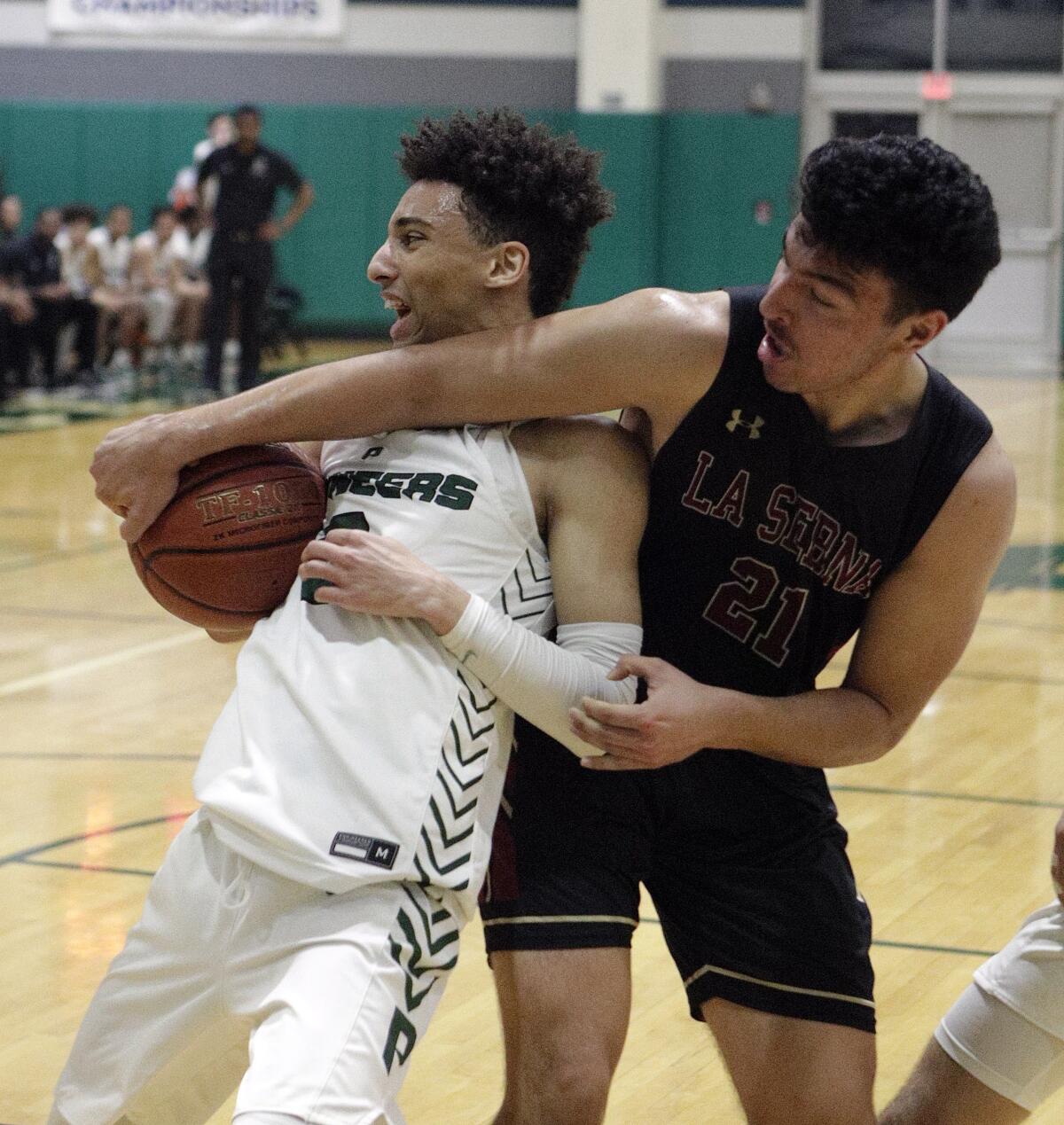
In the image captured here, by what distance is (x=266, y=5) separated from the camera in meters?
17.9

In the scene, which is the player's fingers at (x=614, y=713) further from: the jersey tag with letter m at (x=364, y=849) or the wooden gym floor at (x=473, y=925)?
the wooden gym floor at (x=473, y=925)

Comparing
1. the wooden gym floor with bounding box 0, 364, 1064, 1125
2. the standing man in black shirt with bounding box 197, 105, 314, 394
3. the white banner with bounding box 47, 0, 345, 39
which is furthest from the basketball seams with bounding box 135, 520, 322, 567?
the white banner with bounding box 47, 0, 345, 39

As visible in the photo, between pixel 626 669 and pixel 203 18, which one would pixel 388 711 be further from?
pixel 203 18

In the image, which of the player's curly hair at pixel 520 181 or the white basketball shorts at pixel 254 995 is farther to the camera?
the player's curly hair at pixel 520 181

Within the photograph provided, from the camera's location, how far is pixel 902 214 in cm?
207

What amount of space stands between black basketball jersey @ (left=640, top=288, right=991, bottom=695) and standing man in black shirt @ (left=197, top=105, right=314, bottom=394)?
10520 millimetres

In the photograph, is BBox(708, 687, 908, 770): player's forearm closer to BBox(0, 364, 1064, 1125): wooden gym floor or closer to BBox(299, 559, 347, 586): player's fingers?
BBox(299, 559, 347, 586): player's fingers

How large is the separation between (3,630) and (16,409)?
23.5ft

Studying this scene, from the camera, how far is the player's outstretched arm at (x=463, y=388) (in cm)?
220

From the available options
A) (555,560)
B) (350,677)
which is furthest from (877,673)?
(350,677)

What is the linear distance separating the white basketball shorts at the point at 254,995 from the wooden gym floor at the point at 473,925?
915 mm

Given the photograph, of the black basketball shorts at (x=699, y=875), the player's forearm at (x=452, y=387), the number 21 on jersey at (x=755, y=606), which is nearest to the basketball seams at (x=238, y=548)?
the player's forearm at (x=452, y=387)

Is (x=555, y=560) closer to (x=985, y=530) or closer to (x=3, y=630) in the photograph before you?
(x=985, y=530)

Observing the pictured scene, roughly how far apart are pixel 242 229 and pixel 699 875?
1093 centimetres
